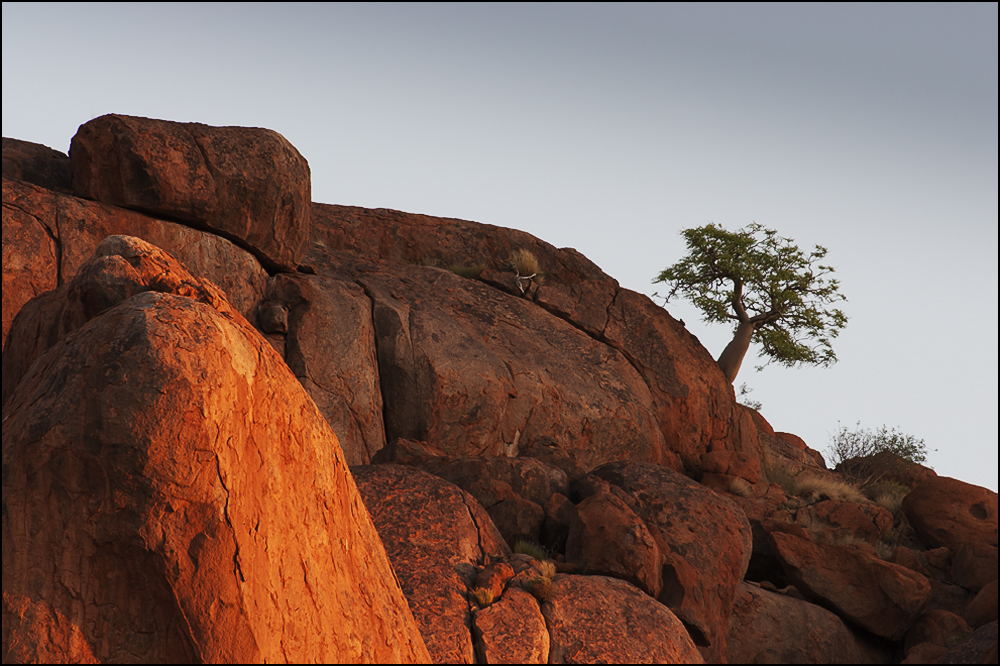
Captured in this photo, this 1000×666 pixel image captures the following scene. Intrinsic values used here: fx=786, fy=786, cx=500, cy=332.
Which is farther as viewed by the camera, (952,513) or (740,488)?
(740,488)

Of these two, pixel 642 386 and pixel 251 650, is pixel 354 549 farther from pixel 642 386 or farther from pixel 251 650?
pixel 642 386

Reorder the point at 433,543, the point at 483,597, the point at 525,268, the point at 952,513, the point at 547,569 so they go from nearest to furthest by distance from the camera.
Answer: the point at 483,597 → the point at 433,543 → the point at 547,569 → the point at 952,513 → the point at 525,268

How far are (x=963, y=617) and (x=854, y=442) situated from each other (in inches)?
461

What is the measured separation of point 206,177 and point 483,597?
1045 cm

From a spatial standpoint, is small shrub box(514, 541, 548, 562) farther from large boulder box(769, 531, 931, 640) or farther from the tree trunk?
the tree trunk

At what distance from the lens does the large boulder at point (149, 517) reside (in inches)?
205

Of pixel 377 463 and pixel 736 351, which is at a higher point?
pixel 736 351

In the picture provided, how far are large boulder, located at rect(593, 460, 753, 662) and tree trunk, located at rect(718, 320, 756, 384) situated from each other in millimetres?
10901

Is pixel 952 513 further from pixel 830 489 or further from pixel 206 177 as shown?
pixel 206 177

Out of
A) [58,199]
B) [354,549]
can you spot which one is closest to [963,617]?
[354,549]

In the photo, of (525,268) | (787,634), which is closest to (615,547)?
(787,634)

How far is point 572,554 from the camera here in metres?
10.2

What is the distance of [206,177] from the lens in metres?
15.2

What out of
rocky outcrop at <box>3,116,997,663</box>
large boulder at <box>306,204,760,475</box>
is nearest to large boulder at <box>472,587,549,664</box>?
rocky outcrop at <box>3,116,997,663</box>
